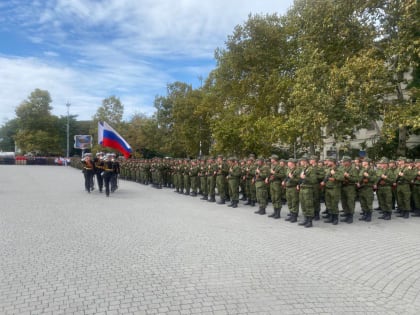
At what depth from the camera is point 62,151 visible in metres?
77.5

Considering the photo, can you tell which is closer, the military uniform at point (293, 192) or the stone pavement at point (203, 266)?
the stone pavement at point (203, 266)

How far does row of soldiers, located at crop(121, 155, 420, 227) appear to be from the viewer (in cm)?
1080

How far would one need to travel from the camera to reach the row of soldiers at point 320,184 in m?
10.8

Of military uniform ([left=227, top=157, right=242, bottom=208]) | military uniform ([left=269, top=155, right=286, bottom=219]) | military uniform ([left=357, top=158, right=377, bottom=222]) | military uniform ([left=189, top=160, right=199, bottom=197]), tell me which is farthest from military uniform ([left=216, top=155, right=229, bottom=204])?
military uniform ([left=357, top=158, right=377, bottom=222])

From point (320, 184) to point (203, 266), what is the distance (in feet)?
19.7

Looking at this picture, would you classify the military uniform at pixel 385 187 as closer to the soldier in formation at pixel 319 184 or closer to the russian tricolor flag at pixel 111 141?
the soldier in formation at pixel 319 184

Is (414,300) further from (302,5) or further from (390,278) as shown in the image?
(302,5)

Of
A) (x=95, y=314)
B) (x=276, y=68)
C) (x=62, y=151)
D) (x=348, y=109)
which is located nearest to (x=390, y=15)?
(x=348, y=109)

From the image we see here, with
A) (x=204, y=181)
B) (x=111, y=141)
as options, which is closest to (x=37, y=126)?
(x=111, y=141)

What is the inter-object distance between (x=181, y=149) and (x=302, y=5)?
28112mm

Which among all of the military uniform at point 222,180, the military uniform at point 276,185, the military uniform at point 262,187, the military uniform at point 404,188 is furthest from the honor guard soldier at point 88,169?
the military uniform at point 404,188

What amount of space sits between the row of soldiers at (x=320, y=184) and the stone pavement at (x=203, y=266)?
2.23ft

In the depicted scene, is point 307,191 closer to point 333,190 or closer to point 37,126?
point 333,190

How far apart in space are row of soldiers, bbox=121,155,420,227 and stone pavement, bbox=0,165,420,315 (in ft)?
2.23
